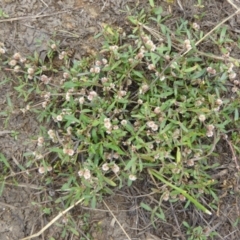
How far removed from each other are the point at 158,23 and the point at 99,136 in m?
0.76

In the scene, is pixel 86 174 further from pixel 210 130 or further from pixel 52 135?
pixel 210 130

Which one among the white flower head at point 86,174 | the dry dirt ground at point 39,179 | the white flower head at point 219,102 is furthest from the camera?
the dry dirt ground at point 39,179

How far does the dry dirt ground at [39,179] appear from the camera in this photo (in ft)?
8.30

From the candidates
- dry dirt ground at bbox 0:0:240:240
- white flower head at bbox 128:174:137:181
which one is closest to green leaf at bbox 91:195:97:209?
dry dirt ground at bbox 0:0:240:240

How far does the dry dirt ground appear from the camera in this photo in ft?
8.30

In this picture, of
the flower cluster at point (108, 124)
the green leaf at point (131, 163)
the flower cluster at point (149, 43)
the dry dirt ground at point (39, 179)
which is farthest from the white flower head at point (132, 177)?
the flower cluster at point (149, 43)

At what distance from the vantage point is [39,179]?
8.30ft

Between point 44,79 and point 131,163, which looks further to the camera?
point 44,79

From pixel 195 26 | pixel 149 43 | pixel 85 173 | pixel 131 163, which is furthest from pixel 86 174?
pixel 195 26

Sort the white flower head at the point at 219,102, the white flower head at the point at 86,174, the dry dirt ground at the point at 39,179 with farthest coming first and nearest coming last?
the dry dirt ground at the point at 39,179 → the white flower head at the point at 219,102 → the white flower head at the point at 86,174

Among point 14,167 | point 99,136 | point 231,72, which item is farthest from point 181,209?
point 14,167

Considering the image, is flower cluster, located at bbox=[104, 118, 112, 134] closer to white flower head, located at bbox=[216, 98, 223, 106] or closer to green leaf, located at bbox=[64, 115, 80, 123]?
green leaf, located at bbox=[64, 115, 80, 123]

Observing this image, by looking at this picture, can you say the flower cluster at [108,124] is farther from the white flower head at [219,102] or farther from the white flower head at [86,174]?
the white flower head at [219,102]

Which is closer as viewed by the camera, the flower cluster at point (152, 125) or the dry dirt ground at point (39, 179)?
the flower cluster at point (152, 125)
